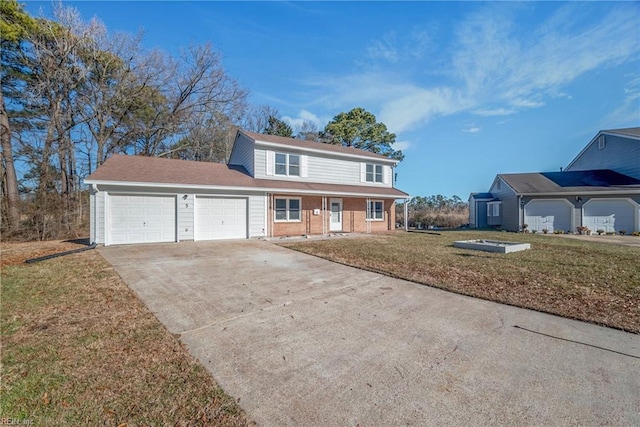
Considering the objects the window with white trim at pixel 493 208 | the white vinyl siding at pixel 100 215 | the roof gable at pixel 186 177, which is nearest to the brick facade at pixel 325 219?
the roof gable at pixel 186 177

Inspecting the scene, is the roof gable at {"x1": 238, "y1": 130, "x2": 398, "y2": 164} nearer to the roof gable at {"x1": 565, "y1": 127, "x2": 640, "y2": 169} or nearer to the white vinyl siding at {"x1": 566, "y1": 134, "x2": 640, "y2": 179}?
the roof gable at {"x1": 565, "y1": 127, "x2": 640, "y2": 169}

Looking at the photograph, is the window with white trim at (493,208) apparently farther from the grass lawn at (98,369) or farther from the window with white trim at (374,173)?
the grass lawn at (98,369)

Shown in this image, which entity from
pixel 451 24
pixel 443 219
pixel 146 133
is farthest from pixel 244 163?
pixel 443 219

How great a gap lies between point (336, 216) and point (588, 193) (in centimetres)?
1620

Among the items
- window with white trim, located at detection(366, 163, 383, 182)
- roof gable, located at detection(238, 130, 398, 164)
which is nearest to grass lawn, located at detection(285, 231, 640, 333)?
roof gable, located at detection(238, 130, 398, 164)

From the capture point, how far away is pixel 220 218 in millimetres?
12672

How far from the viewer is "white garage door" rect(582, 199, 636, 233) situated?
16781 mm

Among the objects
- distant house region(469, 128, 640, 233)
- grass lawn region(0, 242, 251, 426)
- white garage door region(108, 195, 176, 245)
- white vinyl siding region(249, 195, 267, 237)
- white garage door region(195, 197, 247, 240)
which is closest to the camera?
grass lawn region(0, 242, 251, 426)

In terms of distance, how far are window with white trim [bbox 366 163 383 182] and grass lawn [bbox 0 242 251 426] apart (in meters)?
15.5

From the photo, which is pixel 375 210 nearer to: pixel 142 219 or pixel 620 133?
pixel 142 219

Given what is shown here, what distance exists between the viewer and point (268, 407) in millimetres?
2111

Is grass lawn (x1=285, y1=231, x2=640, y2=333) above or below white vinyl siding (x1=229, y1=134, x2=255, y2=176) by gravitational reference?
below

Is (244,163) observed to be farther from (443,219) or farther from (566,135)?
(566,135)

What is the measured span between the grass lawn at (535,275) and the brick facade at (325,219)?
4.65 metres
